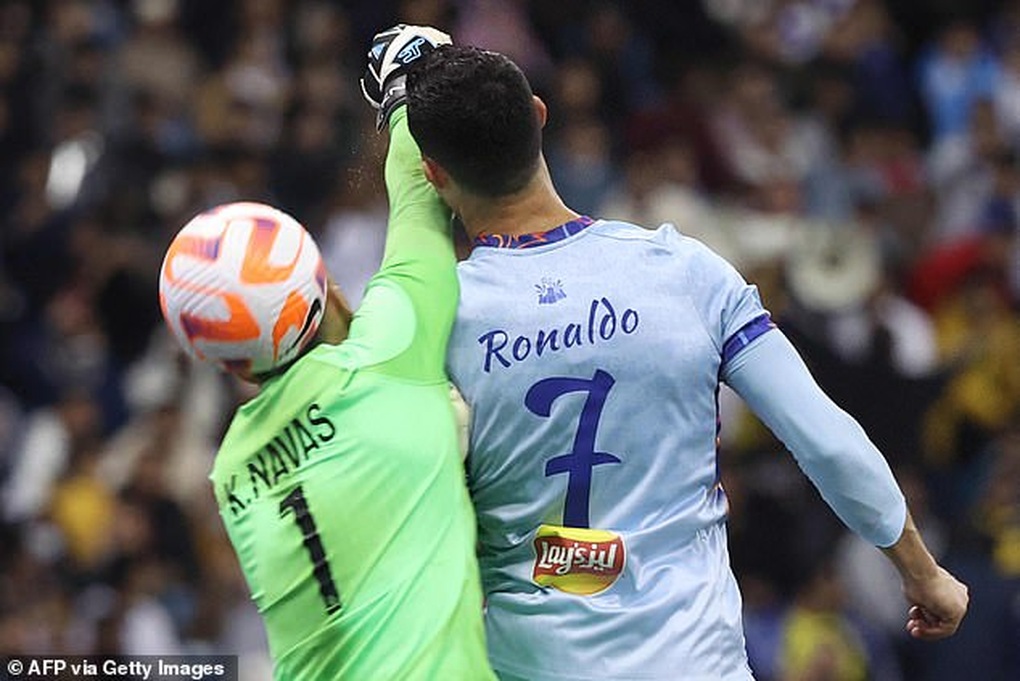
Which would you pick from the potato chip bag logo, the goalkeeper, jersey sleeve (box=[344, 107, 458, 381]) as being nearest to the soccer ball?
the goalkeeper

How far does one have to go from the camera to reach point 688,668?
16.7 feet

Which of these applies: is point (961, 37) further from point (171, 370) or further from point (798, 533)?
point (171, 370)

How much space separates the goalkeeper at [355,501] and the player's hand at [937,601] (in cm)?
103

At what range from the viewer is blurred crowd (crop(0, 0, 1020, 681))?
1179 cm

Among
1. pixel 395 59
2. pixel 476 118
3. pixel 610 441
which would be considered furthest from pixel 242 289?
pixel 395 59

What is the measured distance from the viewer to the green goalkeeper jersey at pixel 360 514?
4.76 m

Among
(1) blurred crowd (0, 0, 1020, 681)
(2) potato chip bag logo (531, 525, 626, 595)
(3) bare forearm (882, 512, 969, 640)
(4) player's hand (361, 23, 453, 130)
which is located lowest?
(1) blurred crowd (0, 0, 1020, 681)

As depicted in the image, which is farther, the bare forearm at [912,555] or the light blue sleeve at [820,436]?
the bare forearm at [912,555]

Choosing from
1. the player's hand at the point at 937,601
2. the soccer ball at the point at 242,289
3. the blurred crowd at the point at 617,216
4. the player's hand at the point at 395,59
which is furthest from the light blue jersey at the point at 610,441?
the blurred crowd at the point at 617,216

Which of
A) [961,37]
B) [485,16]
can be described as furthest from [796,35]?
[485,16]

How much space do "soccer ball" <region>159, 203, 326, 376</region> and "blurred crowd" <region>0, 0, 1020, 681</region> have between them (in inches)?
252

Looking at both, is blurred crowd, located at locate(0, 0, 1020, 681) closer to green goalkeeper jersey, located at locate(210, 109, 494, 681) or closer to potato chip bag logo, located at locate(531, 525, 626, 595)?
potato chip bag logo, located at locate(531, 525, 626, 595)

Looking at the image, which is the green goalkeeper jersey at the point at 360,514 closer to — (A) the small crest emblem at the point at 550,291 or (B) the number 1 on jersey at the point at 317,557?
(B) the number 1 on jersey at the point at 317,557

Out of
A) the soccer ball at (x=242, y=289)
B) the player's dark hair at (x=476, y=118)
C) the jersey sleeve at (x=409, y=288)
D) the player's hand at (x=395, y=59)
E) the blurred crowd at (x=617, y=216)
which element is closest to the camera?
the soccer ball at (x=242, y=289)
